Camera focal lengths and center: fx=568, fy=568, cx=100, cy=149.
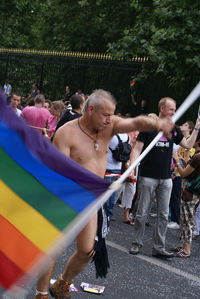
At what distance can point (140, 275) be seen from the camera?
256 inches

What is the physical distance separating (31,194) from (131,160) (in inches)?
137

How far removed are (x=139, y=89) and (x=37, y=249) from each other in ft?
38.4

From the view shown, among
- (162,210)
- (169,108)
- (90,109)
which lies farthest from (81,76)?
(90,109)

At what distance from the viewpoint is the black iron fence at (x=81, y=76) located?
14.4m

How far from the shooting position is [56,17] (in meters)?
26.1

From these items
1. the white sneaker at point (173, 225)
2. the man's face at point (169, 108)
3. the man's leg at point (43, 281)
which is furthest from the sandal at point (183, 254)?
the man's leg at point (43, 281)

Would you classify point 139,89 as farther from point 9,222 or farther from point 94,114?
point 9,222

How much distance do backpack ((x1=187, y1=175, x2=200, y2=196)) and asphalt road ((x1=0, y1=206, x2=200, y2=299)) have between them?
91 cm

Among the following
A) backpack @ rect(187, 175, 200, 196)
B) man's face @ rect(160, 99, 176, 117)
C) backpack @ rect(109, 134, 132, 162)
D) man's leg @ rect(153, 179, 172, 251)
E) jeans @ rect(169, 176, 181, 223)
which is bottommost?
jeans @ rect(169, 176, 181, 223)

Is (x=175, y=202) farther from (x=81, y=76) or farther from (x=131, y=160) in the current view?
(x=81, y=76)

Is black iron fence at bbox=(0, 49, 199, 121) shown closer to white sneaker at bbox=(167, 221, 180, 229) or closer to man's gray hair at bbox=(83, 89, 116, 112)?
white sneaker at bbox=(167, 221, 180, 229)

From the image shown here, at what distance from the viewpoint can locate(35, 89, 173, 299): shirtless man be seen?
4906 millimetres

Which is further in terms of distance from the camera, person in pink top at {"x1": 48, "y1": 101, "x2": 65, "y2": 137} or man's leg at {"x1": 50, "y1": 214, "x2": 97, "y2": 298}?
person in pink top at {"x1": 48, "y1": 101, "x2": 65, "y2": 137}

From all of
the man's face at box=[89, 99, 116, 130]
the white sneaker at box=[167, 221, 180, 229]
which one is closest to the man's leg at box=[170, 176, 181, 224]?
the white sneaker at box=[167, 221, 180, 229]
